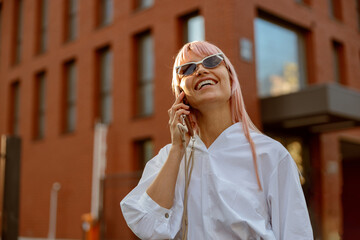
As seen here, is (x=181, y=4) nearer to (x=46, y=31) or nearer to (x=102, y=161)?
(x=102, y=161)

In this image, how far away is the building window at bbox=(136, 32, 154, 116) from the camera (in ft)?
45.4

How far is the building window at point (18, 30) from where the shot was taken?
20234mm

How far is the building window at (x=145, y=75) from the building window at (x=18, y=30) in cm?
833

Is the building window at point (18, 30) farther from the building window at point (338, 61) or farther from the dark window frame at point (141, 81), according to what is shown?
the building window at point (338, 61)

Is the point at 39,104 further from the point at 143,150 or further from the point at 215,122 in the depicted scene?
the point at 215,122

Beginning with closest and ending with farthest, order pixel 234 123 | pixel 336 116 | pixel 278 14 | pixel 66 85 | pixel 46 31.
Result: pixel 234 123, pixel 336 116, pixel 278 14, pixel 66 85, pixel 46 31

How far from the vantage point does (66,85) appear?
1705 cm

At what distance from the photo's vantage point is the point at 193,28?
12758 mm

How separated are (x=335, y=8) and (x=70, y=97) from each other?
34.8ft

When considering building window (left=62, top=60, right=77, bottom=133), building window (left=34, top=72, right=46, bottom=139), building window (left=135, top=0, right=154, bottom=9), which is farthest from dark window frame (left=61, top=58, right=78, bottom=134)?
building window (left=135, top=0, right=154, bottom=9)

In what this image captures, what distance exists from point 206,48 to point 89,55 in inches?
554

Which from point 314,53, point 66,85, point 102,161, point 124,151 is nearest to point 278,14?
point 314,53

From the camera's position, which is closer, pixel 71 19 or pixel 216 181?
pixel 216 181

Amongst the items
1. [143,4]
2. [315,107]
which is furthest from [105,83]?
[315,107]
